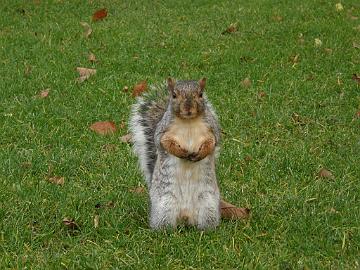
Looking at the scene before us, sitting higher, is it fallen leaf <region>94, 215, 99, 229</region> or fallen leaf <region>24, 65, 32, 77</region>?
fallen leaf <region>94, 215, 99, 229</region>

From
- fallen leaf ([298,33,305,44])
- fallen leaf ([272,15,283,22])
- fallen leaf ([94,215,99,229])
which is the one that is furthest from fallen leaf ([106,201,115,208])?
fallen leaf ([272,15,283,22])

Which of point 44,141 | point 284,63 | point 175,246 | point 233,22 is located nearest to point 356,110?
point 284,63

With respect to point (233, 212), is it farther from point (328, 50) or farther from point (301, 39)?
point (301, 39)

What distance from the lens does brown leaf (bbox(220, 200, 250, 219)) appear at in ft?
11.4

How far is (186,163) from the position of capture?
317 cm

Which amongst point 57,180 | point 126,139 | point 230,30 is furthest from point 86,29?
point 57,180

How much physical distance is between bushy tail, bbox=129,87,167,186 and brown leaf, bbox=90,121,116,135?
1095mm

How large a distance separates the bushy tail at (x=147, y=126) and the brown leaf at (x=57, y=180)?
0.54m

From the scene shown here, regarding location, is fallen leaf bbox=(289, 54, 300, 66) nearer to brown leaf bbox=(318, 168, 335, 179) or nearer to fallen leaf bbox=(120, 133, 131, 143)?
fallen leaf bbox=(120, 133, 131, 143)

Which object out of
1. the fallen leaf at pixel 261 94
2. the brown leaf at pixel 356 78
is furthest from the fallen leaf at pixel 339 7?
the fallen leaf at pixel 261 94

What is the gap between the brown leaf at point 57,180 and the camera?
4003 mm

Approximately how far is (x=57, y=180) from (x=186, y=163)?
1.14 meters

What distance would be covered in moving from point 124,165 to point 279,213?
1137 mm

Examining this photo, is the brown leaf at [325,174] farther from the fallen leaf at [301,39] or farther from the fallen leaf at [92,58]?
the fallen leaf at [301,39]
